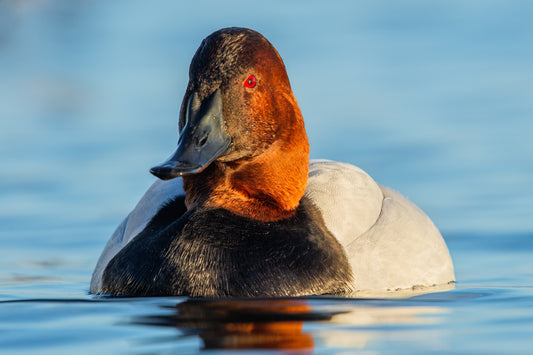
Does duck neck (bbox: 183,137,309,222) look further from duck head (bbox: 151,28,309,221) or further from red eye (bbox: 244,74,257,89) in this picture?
red eye (bbox: 244,74,257,89)

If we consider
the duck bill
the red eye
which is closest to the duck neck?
the duck bill

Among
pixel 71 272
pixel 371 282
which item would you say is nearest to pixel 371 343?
pixel 371 282

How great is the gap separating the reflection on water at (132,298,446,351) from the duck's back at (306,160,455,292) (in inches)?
24.8

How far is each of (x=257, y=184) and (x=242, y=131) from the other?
34 centimetres

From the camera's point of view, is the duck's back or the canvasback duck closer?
the canvasback duck

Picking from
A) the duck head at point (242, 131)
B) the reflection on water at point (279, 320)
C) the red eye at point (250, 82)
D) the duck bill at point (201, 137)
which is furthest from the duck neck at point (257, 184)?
the reflection on water at point (279, 320)

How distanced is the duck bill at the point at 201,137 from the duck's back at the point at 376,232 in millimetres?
911

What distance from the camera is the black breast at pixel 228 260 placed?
6105 millimetres

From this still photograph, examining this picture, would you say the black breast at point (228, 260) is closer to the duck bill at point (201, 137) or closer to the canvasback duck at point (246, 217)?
the canvasback duck at point (246, 217)

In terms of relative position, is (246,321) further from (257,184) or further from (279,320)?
(257,184)

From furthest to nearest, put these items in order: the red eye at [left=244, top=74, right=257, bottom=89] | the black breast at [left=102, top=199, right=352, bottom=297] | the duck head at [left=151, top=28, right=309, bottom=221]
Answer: the red eye at [left=244, top=74, right=257, bottom=89] → the duck head at [left=151, top=28, right=309, bottom=221] → the black breast at [left=102, top=199, right=352, bottom=297]

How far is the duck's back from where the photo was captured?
675 centimetres

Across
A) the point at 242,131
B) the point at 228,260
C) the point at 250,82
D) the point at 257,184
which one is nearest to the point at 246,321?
the point at 228,260

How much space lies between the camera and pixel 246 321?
18.1ft
